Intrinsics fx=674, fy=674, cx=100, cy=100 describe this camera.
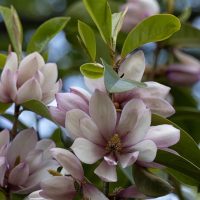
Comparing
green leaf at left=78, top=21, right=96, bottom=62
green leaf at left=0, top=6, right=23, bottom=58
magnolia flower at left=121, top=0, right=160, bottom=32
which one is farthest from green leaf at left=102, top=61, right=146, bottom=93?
magnolia flower at left=121, top=0, right=160, bottom=32

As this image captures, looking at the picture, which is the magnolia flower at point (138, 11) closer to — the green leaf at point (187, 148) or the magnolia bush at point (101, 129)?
the magnolia bush at point (101, 129)

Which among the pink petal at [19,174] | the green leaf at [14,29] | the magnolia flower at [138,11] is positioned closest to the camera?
the pink petal at [19,174]

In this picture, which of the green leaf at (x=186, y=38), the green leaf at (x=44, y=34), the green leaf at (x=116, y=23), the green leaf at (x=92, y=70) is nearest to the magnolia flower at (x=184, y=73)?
the green leaf at (x=186, y=38)

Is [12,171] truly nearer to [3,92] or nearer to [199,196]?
[3,92]

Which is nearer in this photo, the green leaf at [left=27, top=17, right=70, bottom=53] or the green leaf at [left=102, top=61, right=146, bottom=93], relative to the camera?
the green leaf at [left=102, top=61, right=146, bottom=93]

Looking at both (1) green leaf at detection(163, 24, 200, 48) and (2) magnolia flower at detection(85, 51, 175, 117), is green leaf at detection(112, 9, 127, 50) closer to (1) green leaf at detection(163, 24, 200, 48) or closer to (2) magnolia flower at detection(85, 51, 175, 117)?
(2) magnolia flower at detection(85, 51, 175, 117)

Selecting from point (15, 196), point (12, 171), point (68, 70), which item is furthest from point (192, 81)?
point (12, 171)
